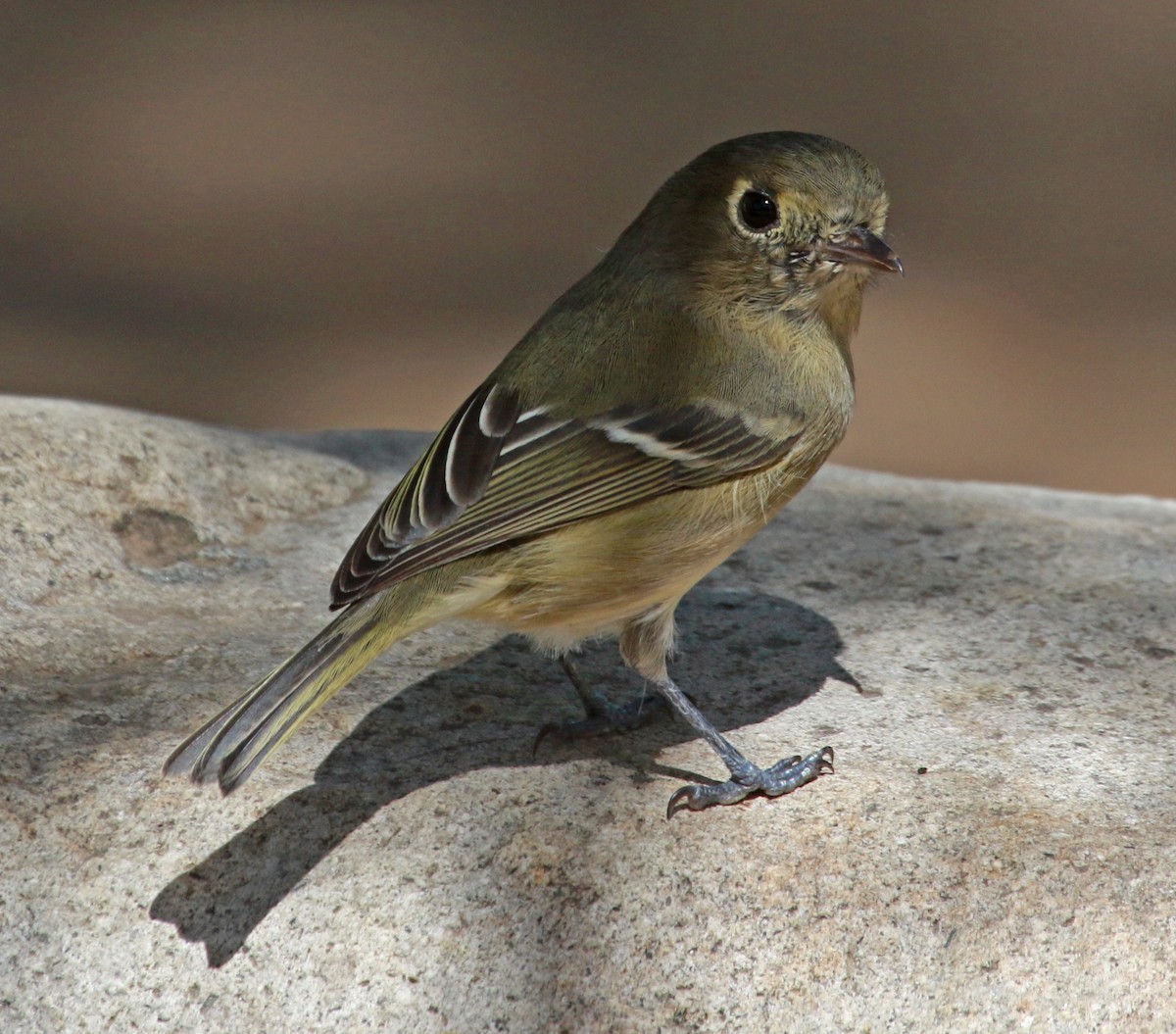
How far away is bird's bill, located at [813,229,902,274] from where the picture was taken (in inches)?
123

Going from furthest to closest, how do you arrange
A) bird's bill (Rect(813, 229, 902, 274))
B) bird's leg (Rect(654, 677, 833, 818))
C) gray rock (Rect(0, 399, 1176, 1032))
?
bird's bill (Rect(813, 229, 902, 274)) → bird's leg (Rect(654, 677, 833, 818)) → gray rock (Rect(0, 399, 1176, 1032))

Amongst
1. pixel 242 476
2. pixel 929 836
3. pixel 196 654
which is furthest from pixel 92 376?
pixel 929 836

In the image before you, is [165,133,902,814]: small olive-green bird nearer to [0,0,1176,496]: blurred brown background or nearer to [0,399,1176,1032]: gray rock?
[0,399,1176,1032]: gray rock

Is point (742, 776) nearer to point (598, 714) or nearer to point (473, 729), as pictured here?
point (598, 714)

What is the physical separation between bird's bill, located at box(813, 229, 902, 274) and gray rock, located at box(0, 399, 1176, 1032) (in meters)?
0.94

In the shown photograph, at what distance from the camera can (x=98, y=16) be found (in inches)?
463

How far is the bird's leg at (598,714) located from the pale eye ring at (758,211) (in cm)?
103

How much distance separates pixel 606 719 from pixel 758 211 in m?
1.15

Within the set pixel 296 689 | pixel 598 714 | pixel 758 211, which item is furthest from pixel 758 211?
pixel 296 689

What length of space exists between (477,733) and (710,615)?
0.87m

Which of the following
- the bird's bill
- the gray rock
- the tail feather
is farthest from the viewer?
the bird's bill

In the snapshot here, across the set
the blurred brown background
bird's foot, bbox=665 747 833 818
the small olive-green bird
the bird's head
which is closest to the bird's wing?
the small olive-green bird

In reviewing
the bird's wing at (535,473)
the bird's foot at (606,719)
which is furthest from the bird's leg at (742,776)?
the bird's wing at (535,473)

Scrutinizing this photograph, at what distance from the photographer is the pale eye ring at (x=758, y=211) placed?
3.21 m
